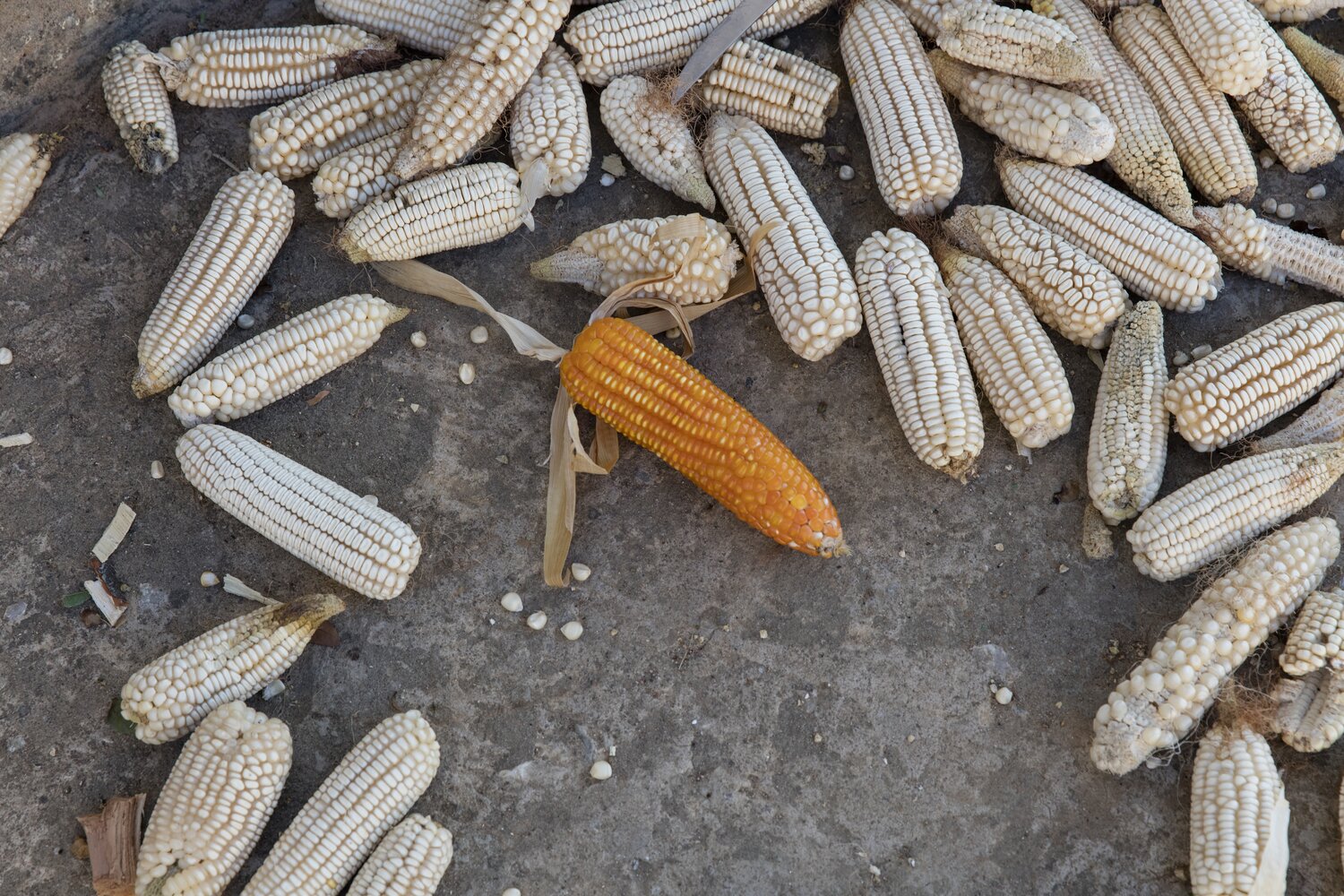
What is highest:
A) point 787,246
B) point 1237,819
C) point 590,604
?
point 787,246

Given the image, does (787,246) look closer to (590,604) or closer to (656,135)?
(656,135)

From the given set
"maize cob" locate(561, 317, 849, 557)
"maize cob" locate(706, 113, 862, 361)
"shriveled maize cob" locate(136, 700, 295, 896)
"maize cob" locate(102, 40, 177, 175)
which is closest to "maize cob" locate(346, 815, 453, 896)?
"shriveled maize cob" locate(136, 700, 295, 896)

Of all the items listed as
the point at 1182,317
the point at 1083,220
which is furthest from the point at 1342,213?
the point at 1083,220

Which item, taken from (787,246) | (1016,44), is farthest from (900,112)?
(787,246)

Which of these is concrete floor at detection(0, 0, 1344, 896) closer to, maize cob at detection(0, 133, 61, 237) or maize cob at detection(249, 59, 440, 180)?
maize cob at detection(0, 133, 61, 237)

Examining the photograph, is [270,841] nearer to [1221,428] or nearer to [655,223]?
[655,223]

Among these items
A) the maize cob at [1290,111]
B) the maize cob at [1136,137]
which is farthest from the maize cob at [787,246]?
the maize cob at [1290,111]
